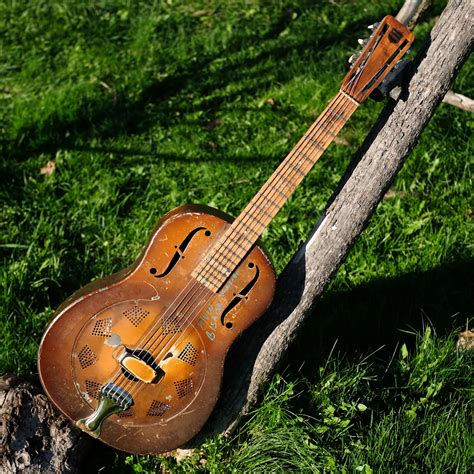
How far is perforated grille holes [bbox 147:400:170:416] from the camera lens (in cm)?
304

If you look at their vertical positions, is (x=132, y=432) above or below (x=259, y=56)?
below

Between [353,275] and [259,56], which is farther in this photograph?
[259,56]

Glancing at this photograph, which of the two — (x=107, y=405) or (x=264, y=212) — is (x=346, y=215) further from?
(x=107, y=405)

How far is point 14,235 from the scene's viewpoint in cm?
426

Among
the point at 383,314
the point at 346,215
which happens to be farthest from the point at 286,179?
the point at 383,314

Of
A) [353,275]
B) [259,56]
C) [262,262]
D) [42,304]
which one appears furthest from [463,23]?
[259,56]

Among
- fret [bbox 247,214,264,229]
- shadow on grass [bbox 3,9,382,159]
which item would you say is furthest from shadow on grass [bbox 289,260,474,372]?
shadow on grass [bbox 3,9,382,159]

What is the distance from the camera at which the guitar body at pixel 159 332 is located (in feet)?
9.47

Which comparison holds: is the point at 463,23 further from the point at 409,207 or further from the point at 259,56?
the point at 259,56

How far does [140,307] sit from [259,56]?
133 inches

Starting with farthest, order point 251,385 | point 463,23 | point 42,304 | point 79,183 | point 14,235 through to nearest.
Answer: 1. point 79,183
2. point 14,235
3. point 42,304
4. point 251,385
5. point 463,23

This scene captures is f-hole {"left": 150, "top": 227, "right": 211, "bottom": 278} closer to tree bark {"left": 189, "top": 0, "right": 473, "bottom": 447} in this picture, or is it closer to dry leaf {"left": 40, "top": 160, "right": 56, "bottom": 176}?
tree bark {"left": 189, "top": 0, "right": 473, "bottom": 447}

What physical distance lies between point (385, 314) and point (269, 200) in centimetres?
124

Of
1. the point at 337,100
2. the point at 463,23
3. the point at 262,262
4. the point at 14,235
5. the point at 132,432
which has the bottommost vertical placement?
the point at 14,235
